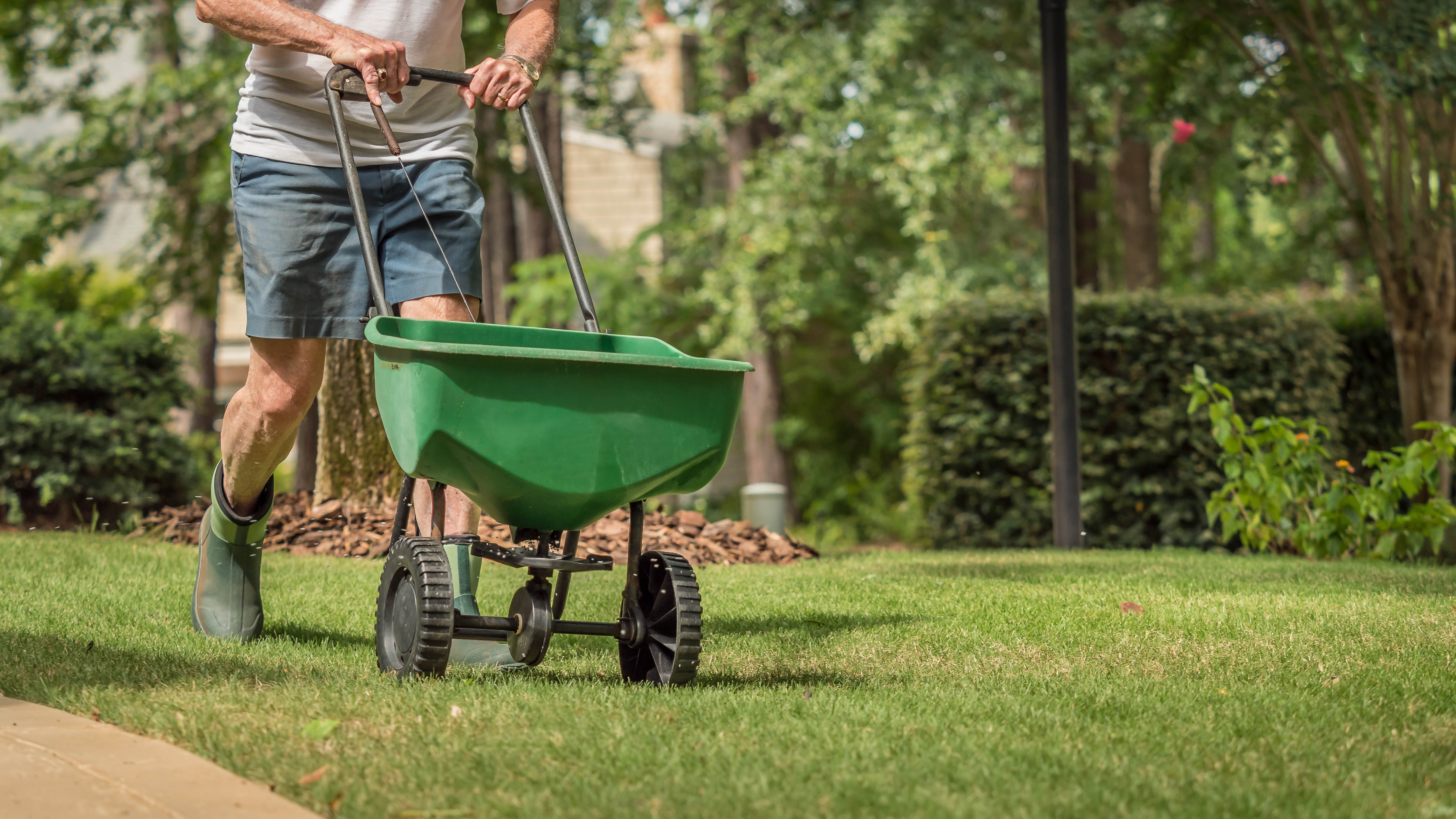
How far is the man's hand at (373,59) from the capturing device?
120 inches

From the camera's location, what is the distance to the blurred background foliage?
416 inches

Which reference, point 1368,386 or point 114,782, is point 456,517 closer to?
point 114,782

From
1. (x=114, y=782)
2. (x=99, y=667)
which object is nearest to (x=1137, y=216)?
(x=99, y=667)

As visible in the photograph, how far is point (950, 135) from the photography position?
11.2 m

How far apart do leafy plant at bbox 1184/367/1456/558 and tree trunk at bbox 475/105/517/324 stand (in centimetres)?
634

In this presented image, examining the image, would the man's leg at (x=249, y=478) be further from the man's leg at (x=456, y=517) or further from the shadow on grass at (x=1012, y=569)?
the shadow on grass at (x=1012, y=569)

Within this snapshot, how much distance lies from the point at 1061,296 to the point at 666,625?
13.8 ft

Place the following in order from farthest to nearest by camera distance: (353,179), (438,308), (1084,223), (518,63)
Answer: (1084,223), (438,308), (518,63), (353,179)

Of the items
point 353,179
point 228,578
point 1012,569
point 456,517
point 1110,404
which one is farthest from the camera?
point 1110,404

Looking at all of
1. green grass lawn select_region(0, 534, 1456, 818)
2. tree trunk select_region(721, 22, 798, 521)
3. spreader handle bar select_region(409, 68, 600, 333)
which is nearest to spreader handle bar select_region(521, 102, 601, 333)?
spreader handle bar select_region(409, 68, 600, 333)

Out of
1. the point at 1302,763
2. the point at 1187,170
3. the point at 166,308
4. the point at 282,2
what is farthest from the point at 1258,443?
the point at 166,308

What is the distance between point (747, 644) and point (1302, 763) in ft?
5.20

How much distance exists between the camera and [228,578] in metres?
3.63

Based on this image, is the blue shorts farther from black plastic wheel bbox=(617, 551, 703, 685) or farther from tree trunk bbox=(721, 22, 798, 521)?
tree trunk bbox=(721, 22, 798, 521)
